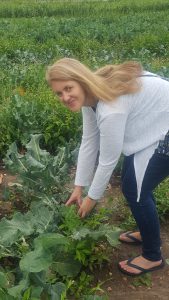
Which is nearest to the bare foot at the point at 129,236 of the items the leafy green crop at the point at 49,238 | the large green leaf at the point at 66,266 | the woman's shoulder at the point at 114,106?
the leafy green crop at the point at 49,238

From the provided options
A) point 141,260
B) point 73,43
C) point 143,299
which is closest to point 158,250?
point 141,260

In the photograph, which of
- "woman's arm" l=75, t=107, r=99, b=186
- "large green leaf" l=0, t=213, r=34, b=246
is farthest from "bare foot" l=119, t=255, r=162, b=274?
"large green leaf" l=0, t=213, r=34, b=246

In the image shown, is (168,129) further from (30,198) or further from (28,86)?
(28,86)

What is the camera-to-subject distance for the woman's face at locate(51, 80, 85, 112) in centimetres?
268

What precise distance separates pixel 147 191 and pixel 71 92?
0.80m

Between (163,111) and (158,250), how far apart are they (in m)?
0.99

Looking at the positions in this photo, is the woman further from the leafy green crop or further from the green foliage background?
the green foliage background

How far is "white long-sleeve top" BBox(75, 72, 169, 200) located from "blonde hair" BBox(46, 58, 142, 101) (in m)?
0.05

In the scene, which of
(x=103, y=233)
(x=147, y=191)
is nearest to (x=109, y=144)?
(x=147, y=191)

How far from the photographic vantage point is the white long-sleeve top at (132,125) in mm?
2693

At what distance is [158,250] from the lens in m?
3.32

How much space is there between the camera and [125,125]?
2.81 m

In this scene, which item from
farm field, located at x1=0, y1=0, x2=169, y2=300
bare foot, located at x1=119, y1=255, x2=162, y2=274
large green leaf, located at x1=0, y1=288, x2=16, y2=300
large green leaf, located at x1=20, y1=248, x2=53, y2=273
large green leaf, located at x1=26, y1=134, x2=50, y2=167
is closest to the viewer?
large green leaf, located at x1=0, y1=288, x2=16, y2=300

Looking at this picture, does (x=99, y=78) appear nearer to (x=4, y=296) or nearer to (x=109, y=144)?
(x=109, y=144)
